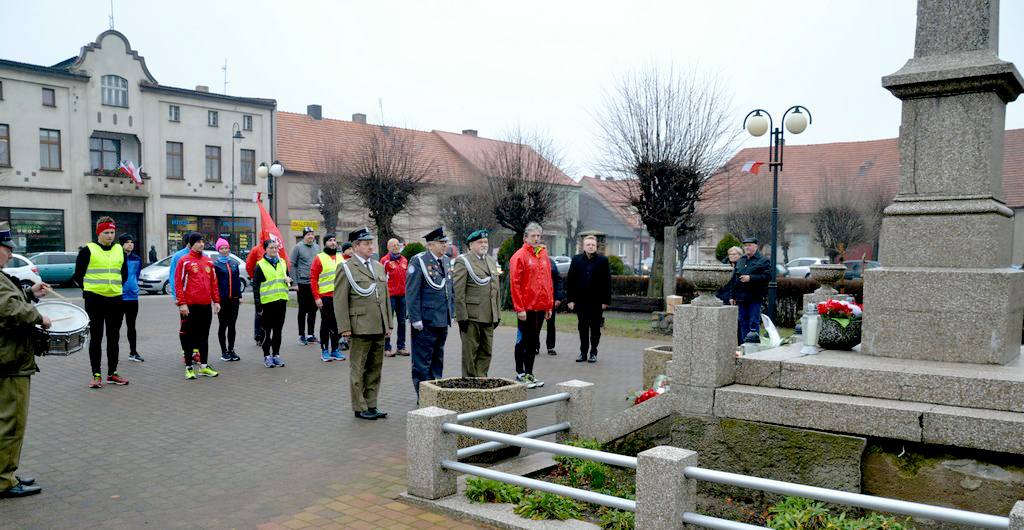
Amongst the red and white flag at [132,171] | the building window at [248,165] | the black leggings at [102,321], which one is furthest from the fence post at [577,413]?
the building window at [248,165]

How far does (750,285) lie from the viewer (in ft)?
41.3

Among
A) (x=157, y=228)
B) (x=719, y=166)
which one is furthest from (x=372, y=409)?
(x=157, y=228)

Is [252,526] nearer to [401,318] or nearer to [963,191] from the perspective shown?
[963,191]

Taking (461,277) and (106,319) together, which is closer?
(461,277)

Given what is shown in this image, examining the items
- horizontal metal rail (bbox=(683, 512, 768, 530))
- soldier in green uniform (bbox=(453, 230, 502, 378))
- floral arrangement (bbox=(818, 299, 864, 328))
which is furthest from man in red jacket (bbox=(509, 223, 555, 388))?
horizontal metal rail (bbox=(683, 512, 768, 530))

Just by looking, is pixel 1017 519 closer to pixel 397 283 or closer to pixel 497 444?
pixel 497 444

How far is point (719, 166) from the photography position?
902 inches

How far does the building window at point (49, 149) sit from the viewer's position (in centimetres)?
3484

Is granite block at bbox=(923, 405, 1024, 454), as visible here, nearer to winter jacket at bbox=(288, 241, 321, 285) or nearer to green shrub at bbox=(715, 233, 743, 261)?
winter jacket at bbox=(288, 241, 321, 285)

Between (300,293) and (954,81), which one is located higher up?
(954,81)

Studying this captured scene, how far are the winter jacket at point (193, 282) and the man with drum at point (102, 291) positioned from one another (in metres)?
0.80

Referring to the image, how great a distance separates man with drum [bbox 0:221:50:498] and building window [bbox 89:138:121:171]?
35.1m

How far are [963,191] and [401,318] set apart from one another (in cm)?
917

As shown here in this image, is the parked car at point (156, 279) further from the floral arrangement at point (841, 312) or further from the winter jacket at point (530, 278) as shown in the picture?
the floral arrangement at point (841, 312)
